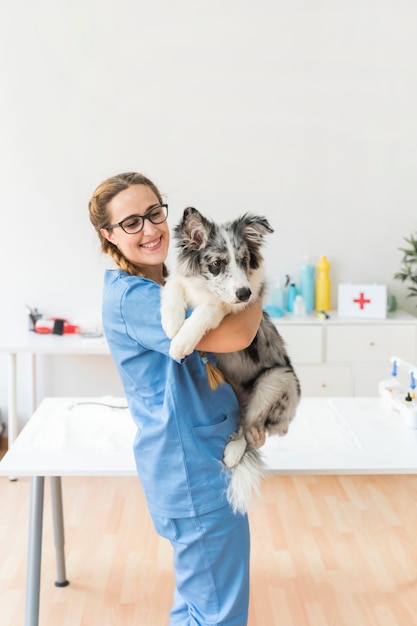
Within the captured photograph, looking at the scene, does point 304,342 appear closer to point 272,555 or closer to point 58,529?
point 272,555

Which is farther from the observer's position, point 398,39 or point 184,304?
point 398,39

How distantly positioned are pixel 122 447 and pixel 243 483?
715 millimetres

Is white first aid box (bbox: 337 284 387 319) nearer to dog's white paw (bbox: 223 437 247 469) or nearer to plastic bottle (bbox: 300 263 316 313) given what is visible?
plastic bottle (bbox: 300 263 316 313)

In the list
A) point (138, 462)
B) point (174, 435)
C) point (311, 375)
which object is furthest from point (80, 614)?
point (311, 375)

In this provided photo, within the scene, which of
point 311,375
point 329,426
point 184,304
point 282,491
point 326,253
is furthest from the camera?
point 326,253

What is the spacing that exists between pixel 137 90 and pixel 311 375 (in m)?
2.05

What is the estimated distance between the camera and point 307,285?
14.3 ft

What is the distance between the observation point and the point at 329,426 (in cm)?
263

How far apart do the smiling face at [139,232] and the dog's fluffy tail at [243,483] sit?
623 millimetres

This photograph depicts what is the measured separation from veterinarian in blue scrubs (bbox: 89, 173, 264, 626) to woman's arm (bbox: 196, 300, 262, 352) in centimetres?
3

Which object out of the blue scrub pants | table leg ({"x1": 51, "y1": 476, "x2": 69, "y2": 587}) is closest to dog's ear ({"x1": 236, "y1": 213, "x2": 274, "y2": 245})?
the blue scrub pants

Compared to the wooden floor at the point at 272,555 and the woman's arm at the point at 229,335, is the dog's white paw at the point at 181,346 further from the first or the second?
the wooden floor at the point at 272,555

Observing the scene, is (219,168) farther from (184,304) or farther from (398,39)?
(184,304)

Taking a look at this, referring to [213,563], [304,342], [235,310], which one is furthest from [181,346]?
[304,342]
